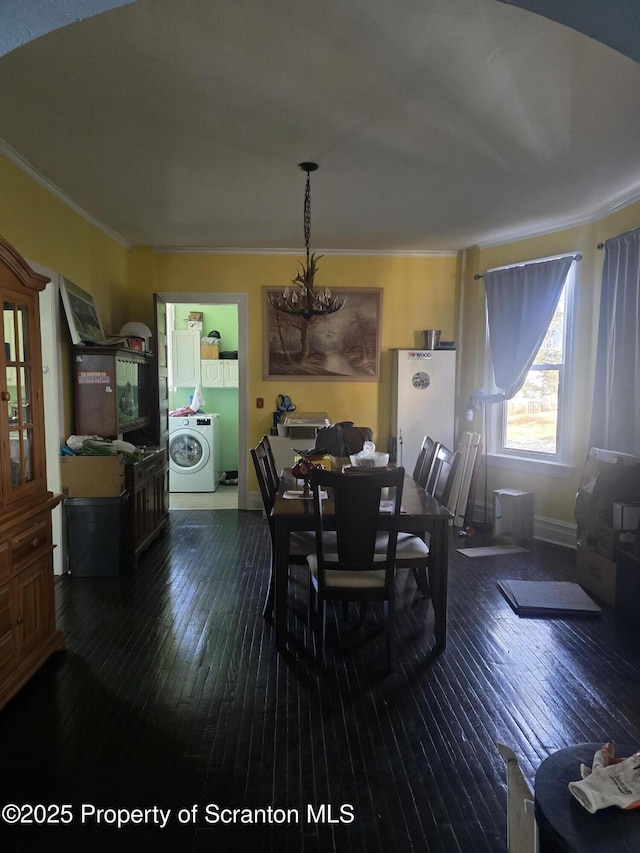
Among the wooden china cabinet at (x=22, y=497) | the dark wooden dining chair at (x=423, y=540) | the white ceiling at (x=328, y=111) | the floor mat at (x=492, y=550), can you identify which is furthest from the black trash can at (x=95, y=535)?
the floor mat at (x=492, y=550)

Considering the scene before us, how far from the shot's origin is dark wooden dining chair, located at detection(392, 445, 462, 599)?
9.32ft

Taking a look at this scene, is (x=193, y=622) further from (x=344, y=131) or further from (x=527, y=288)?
(x=527, y=288)

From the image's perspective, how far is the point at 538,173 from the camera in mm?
3385

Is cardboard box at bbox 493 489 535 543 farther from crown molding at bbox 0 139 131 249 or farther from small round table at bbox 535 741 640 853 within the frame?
crown molding at bbox 0 139 131 249

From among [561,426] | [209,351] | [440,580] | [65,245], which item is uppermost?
[65,245]

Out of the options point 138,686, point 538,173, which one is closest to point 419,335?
point 538,173

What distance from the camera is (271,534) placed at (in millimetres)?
2893

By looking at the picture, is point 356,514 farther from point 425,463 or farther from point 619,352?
point 619,352

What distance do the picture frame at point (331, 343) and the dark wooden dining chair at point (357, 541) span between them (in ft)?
10.1

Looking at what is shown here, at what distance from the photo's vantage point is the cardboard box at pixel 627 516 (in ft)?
10.6

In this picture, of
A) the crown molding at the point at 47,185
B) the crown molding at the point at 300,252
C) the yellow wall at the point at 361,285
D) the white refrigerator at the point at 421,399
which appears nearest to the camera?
the crown molding at the point at 47,185

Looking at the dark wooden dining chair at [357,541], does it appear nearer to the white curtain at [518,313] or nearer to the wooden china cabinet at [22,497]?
the wooden china cabinet at [22,497]

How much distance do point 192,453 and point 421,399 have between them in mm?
2978

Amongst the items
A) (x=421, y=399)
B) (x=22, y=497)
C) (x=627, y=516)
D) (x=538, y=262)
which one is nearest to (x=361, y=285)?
(x=421, y=399)
